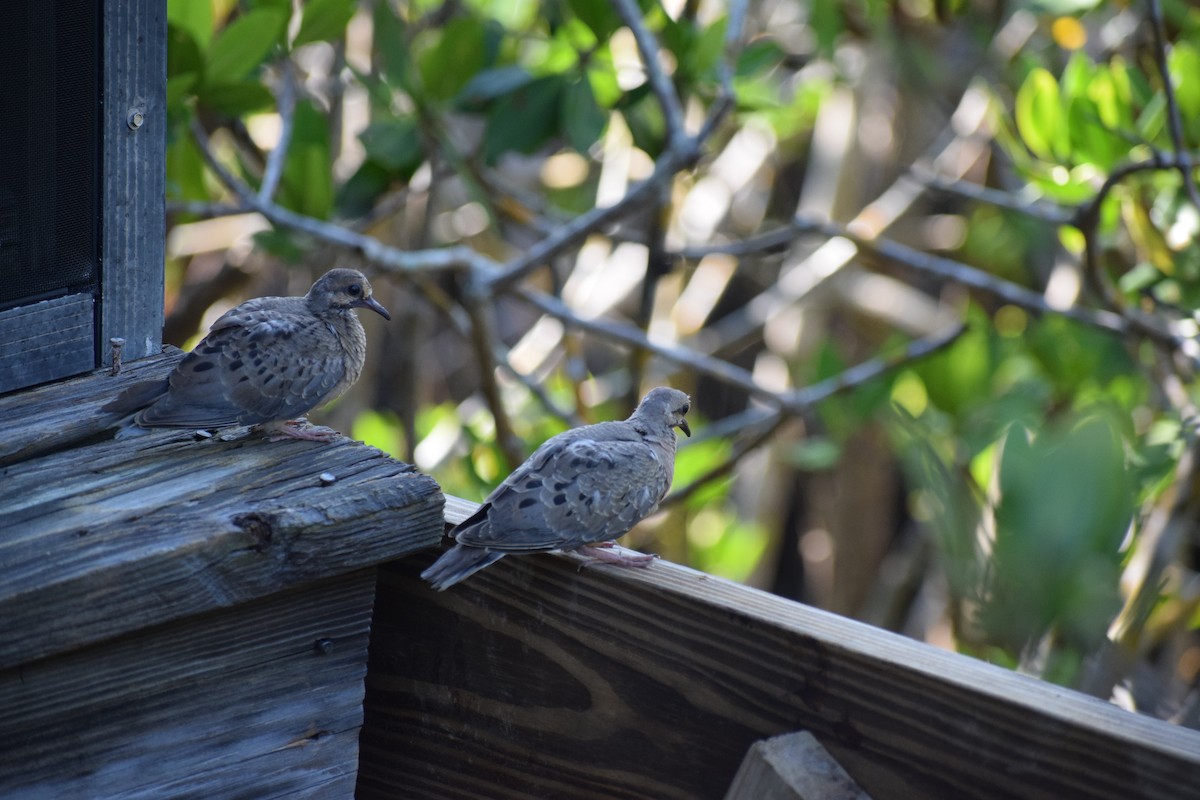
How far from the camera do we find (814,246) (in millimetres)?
6586

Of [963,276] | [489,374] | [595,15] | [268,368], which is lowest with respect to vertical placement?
[489,374]

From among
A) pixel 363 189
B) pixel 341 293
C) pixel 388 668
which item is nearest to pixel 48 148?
pixel 341 293

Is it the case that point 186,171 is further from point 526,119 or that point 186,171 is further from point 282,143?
point 526,119

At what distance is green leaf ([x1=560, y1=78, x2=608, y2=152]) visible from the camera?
362 centimetres

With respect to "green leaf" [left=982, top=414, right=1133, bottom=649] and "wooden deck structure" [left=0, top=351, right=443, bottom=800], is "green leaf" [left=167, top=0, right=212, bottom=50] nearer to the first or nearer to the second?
"wooden deck structure" [left=0, top=351, right=443, bottom=800]

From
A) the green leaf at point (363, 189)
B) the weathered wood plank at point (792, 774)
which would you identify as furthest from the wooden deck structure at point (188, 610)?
the green leaf at point (363, 189)

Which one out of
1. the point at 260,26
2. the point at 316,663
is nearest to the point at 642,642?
the point at 316,663

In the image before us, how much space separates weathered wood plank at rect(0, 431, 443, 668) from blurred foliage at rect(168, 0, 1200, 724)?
2.17 feet

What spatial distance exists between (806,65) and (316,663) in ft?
18.6

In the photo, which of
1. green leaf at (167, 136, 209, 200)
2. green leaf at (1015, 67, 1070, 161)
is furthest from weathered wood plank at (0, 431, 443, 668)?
green leaf at (1015, 67, 1070, 161)

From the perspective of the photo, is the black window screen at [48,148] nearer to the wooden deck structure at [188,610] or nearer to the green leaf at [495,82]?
the wooden deck structure at [188,610]

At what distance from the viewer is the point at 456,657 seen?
169cm

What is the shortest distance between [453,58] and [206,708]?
275cm

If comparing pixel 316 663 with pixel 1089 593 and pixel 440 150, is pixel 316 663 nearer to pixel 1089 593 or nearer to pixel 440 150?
pixel 1089 593
